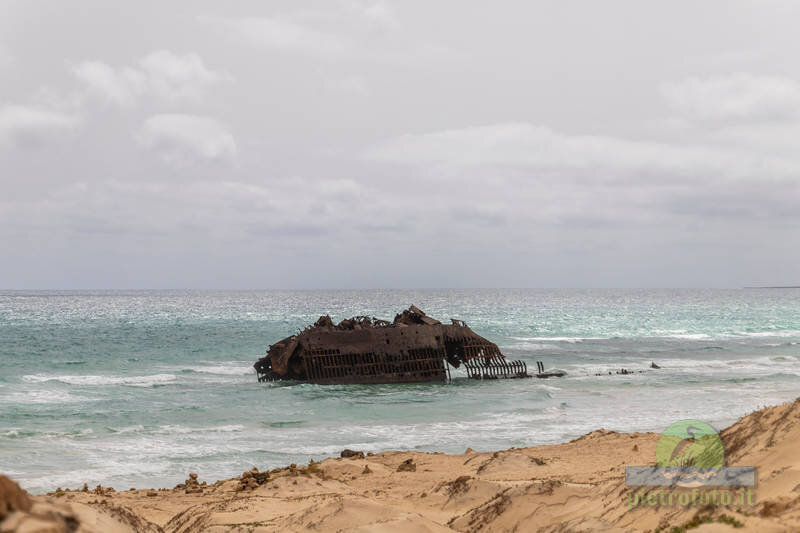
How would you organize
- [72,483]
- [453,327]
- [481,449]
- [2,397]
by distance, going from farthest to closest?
[453,327] → [2,397] → [481,449] → [72,483]

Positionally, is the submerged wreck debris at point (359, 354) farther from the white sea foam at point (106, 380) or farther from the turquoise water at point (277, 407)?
the white sea foam at point (106, 380)

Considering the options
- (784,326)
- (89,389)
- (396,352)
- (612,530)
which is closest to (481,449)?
(612,530)

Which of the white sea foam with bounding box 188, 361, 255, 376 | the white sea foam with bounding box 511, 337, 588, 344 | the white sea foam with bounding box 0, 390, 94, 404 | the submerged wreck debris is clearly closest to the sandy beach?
the white sea foam with bounding box 0, 390, 94, 404

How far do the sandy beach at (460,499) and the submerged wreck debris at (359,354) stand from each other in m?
15.6

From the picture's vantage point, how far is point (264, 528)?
7.33 metres

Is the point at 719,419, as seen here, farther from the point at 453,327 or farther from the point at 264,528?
the point at 264,528

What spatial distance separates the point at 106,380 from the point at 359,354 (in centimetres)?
1308

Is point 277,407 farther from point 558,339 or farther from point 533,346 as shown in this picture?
point 558,339

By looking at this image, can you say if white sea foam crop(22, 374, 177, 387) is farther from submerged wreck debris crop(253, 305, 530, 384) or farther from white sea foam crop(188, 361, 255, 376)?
submerged wreck debris crop(253, 305, 530, 384)

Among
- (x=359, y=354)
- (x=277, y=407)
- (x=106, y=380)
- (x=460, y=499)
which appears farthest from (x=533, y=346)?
(x=460, y=499)

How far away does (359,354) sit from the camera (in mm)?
29781

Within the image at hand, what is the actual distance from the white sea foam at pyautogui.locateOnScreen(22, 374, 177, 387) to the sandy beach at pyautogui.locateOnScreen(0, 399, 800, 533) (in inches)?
722

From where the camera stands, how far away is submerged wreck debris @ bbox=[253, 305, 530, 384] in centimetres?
2939

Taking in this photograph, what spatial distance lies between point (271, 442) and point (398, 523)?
1230 centimetres
